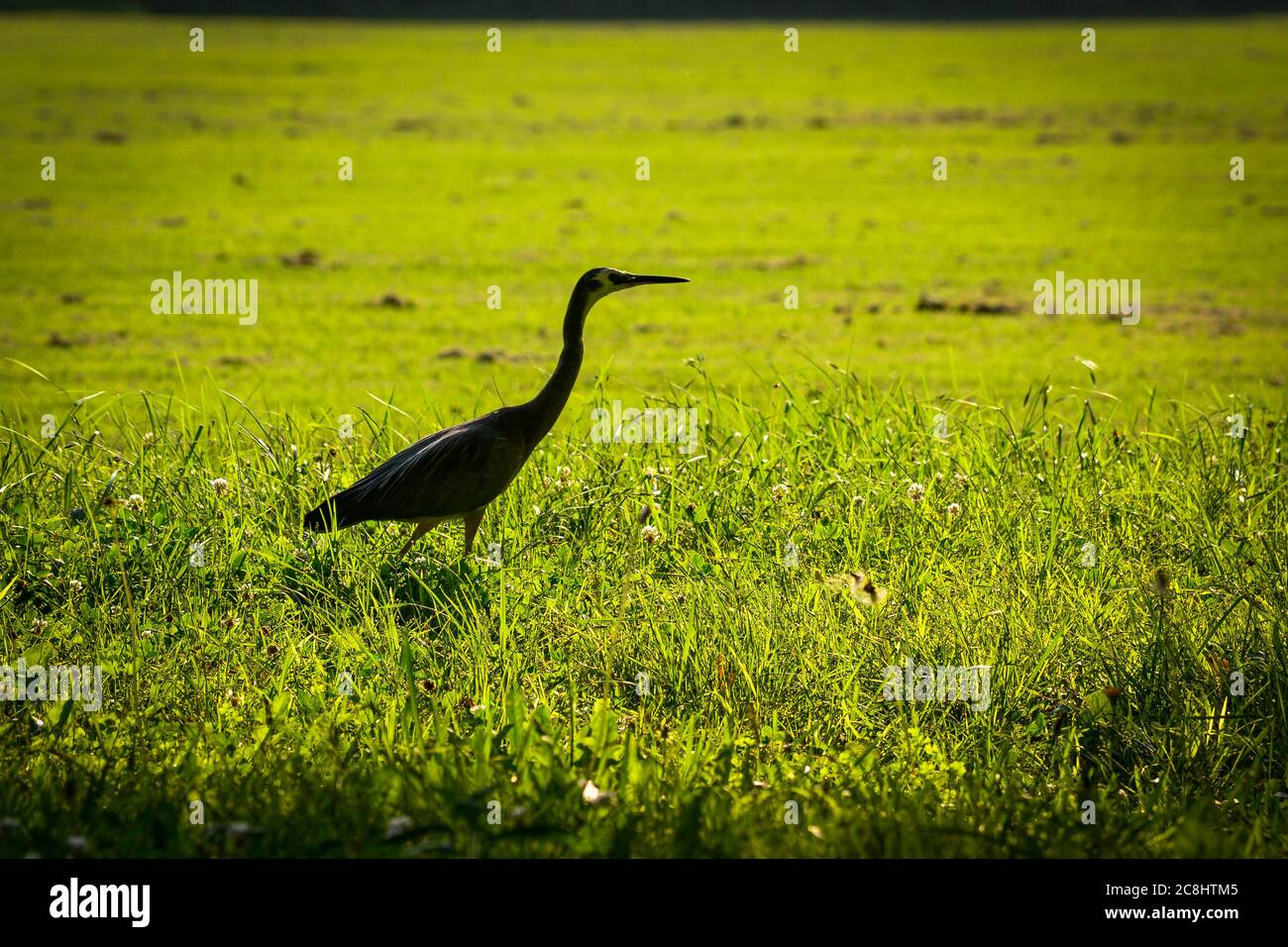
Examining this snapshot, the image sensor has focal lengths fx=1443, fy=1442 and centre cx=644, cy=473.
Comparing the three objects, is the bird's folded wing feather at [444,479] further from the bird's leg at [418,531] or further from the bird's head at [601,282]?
the bird's head at [601,282]

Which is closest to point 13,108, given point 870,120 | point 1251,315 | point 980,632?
point 870,120

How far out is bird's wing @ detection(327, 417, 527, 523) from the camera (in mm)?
7242

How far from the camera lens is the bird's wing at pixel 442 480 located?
724cm

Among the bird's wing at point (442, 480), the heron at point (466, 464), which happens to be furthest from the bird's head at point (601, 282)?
the bird's wing at point (442, 480)

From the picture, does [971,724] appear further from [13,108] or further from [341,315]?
[13,108]

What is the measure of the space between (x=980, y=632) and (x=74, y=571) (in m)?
4.47

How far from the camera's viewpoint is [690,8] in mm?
83812

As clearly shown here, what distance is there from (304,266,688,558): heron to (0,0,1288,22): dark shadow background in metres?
73.6

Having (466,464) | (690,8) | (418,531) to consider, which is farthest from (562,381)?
(690,8)

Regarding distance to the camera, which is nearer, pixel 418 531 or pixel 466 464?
pixel 466 464

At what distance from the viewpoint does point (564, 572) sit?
7520 millimetres

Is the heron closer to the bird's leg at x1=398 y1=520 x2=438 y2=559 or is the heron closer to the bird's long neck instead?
the bird's long neck

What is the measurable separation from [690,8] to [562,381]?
80861 millimetres

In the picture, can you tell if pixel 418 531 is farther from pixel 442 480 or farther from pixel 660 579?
pixel 660 579
